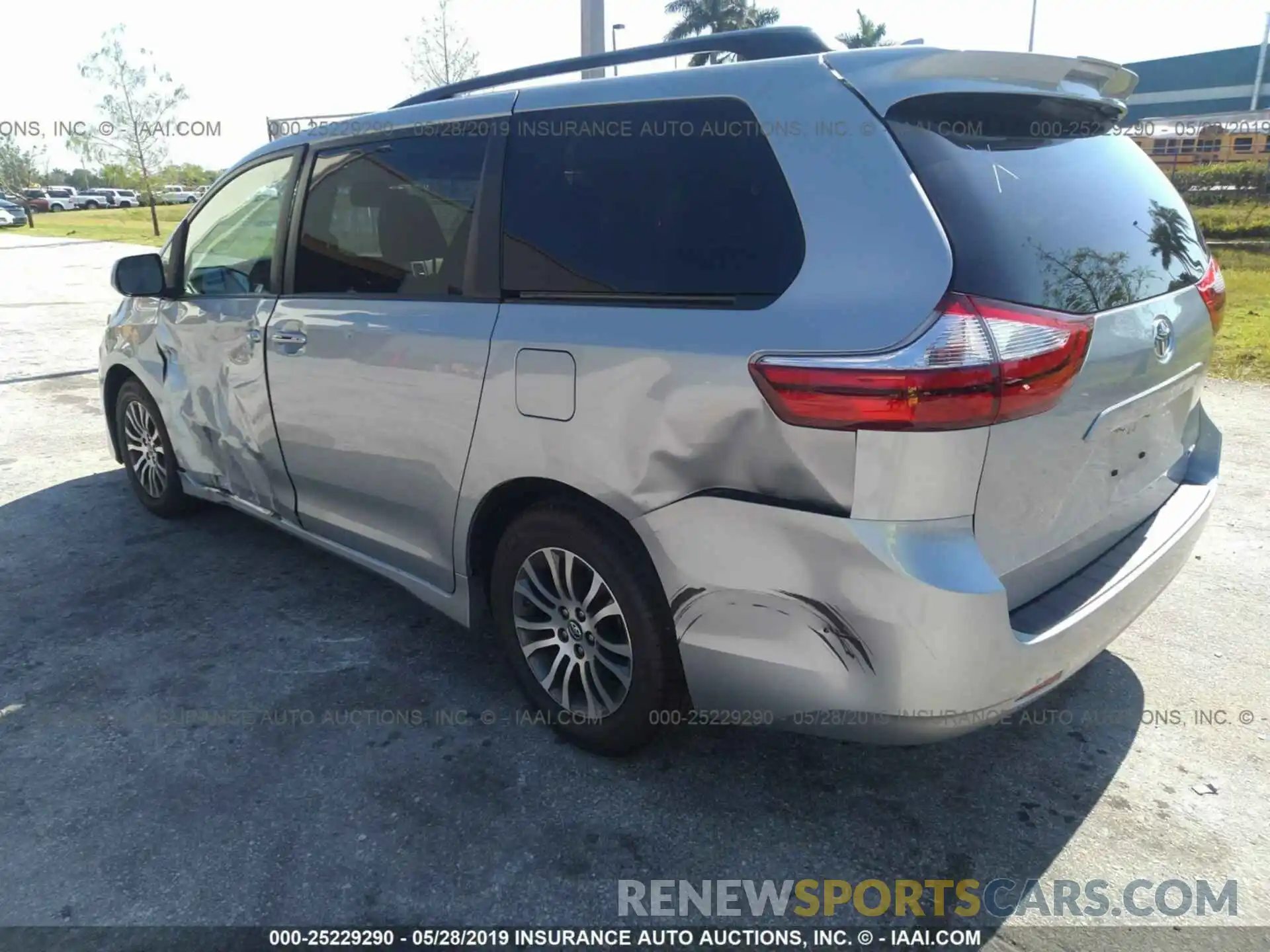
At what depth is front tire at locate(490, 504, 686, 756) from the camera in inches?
97.7

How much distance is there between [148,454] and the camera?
4.73 metres

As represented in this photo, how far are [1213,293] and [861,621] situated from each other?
1751 millimetres

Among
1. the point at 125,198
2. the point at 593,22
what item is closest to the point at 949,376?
the point at 593,22

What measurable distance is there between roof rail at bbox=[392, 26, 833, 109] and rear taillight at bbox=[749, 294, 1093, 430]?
86 cm

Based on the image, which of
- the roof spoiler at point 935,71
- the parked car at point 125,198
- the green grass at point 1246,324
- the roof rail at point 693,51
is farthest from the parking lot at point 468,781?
the parked car at point 125,198

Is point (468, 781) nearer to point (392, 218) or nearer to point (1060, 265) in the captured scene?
point (392, 218)

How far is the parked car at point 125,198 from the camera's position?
210 ft

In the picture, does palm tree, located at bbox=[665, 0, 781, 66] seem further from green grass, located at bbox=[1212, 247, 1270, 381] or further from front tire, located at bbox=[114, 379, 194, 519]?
front tire, located at bbox=[114, 379, 194, 519]

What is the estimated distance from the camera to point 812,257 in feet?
6.89

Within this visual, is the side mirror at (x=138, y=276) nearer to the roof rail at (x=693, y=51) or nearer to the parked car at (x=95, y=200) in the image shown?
the roof rail at (x=693, y=51)

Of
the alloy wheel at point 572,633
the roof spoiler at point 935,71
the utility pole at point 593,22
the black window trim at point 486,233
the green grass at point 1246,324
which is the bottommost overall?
the green grass at point 1246,324

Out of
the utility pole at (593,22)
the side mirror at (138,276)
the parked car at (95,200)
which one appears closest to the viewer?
the side mirror at (138,276)

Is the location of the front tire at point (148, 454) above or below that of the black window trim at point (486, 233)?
below

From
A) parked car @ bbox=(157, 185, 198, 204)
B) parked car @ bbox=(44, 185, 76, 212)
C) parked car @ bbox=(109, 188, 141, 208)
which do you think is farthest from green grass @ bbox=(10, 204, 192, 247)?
parked car @ bbox=(109, 188, 141, 208)
